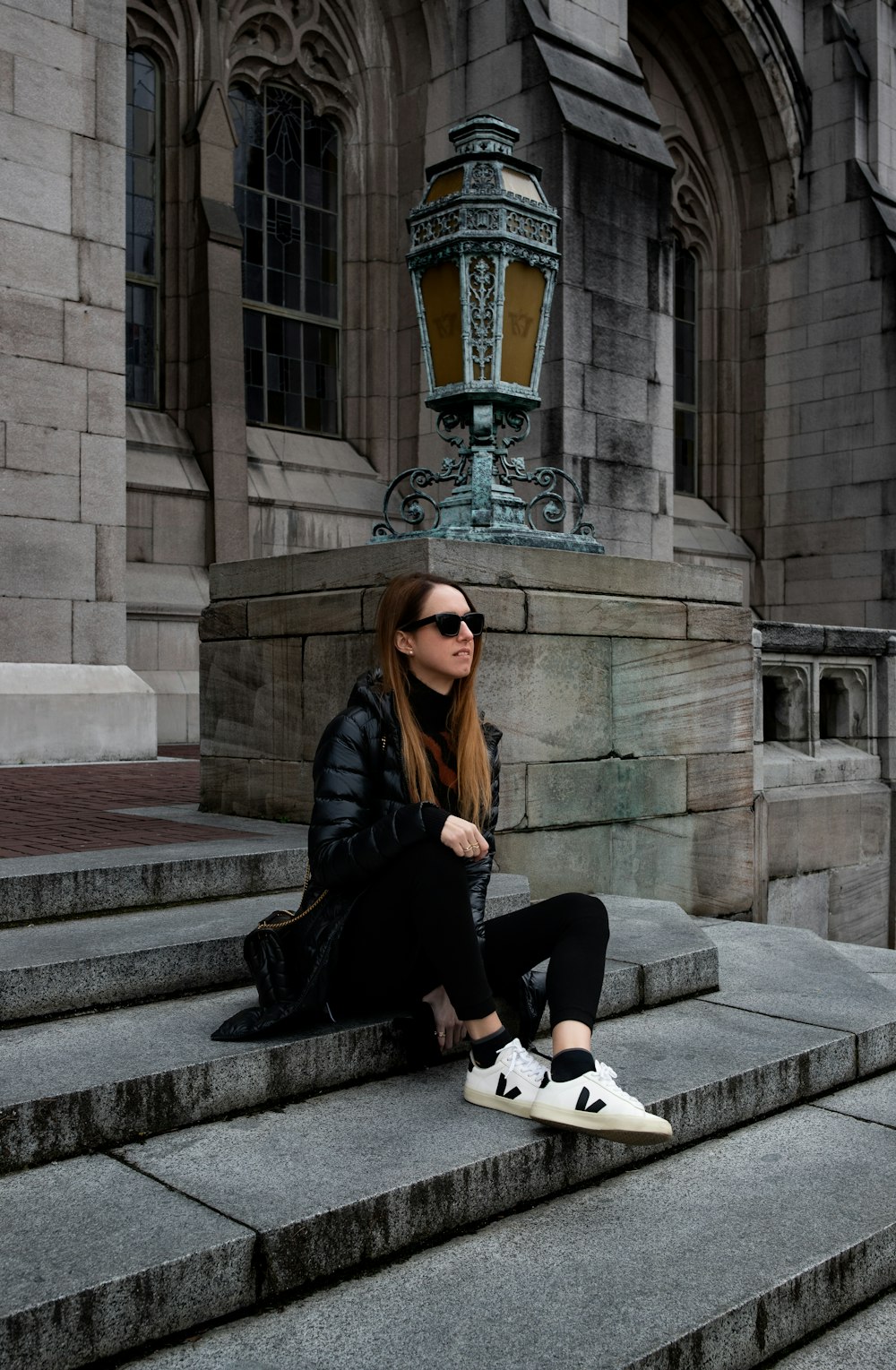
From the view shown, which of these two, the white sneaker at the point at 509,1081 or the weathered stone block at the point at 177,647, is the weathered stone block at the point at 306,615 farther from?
the weathered stone block at the point at 177,647

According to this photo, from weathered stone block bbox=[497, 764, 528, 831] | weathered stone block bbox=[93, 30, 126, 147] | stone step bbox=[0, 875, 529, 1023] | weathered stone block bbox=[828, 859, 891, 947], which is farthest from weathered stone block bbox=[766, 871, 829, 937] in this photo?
weathered stone block bbox=[93, 30, 126, 147]

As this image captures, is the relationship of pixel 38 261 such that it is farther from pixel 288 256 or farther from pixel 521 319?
pixel 521 319

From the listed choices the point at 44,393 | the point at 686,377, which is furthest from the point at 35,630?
the point at 686,377

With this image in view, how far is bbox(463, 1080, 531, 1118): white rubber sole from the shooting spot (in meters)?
3.13

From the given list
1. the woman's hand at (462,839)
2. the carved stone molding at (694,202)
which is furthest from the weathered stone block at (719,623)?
the carved stone molding at (694,202)

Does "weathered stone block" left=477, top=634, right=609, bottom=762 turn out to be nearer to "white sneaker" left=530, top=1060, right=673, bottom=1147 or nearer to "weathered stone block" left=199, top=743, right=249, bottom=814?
"weathered stone block" left=199, top=743, right=249, bottom=814

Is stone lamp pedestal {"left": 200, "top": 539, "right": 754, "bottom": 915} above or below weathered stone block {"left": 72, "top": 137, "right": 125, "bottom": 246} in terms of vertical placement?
below

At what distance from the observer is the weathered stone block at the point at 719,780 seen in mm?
6375

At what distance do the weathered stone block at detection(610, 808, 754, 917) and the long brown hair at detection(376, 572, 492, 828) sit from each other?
2506mm

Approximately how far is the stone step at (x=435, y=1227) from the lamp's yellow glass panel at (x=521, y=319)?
309cm

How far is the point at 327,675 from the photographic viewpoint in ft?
18.0

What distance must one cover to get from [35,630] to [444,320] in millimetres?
4660

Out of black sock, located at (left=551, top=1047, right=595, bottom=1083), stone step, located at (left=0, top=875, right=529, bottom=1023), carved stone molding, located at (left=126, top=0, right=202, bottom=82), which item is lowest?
black sock, located at (left=551, top=1047, right=595, bottom=1083)

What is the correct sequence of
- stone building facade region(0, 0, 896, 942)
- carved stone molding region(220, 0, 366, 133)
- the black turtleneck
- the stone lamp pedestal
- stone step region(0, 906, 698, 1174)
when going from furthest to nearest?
carved stone molding region(220, 0, 366, 133) → stone building facade region(0, 0, 896, 942) → the stone lamp pedestal → the black turtleneck → stone step region(0, 906, 698, 1174)
